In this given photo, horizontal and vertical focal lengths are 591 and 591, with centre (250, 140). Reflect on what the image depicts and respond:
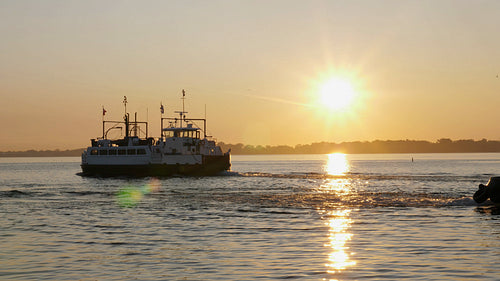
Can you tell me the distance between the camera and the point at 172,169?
11375 centimetres

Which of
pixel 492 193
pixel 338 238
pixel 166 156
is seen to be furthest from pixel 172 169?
pixel 338 238

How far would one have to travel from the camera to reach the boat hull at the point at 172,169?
113438 millimetres

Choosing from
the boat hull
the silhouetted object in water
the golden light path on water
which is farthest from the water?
the boat hull

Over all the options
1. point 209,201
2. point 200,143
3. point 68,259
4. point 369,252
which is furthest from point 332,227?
point 200,143

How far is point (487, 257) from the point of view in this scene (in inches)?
870

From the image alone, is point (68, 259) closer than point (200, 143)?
Yes

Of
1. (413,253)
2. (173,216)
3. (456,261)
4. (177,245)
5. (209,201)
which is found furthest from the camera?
(209,201)

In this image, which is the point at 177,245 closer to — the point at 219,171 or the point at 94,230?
the point at 94,230

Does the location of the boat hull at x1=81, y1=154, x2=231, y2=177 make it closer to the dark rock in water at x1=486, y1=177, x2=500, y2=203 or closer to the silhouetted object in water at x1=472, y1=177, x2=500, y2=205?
the silhouetted object in water at x1=472, y1=177, x2=500, y2=205

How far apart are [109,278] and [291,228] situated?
1483cm

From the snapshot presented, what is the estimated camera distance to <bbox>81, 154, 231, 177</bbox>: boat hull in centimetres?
11344

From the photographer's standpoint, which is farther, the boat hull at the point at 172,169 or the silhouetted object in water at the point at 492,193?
the boat hull at the point at 172,169

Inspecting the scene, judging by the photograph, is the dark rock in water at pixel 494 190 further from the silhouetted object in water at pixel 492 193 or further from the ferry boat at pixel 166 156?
the ferry boat at pixel 166 156

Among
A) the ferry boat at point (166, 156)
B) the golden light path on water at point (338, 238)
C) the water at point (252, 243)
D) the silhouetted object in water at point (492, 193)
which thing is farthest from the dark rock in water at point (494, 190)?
the ferry boat at point (166, 156)
